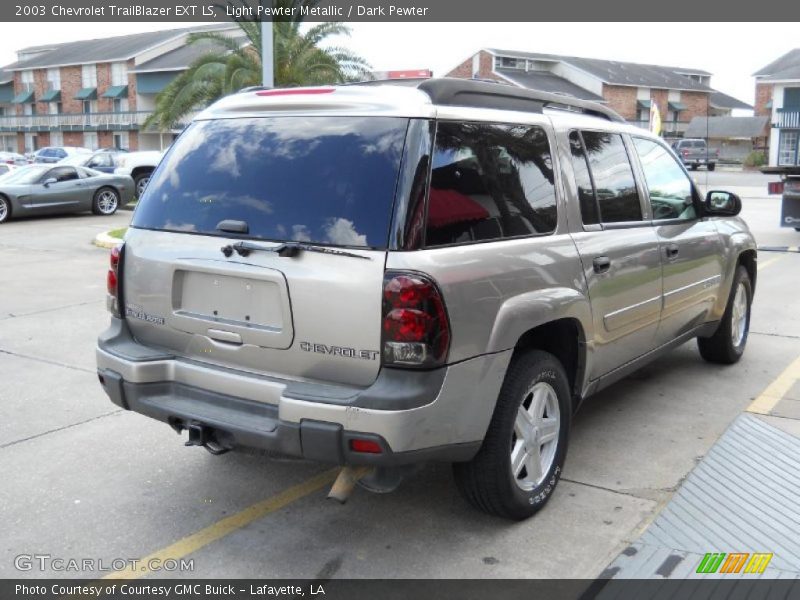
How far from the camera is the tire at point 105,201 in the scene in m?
20.4

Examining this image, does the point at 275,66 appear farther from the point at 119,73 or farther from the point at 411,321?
the point at 119,73

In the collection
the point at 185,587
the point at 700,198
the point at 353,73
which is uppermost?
the point at 353,73

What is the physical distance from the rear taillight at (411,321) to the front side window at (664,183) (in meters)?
2.46

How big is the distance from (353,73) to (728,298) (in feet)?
49.6

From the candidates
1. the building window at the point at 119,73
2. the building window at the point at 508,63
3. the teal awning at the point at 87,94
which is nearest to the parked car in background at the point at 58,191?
the building window at the point at 119,73

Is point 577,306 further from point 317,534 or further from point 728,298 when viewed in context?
point 728,298

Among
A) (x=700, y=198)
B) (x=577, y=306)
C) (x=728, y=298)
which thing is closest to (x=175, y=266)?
(x=577, y=306)

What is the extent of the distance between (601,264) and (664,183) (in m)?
1.42

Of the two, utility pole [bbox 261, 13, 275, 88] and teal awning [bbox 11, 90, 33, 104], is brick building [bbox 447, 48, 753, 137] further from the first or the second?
utility pole [bbox 261, 13, 275, 88]

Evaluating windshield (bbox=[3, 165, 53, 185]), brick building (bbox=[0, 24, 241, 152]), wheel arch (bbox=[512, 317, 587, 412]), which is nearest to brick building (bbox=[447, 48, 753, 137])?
brick building (bbox=[0, 24, 241, 152])

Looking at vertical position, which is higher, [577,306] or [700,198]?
[700,198]

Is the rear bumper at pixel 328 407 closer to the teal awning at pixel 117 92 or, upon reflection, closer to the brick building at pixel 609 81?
the brick building at pixel 609 81

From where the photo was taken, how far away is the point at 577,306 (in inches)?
159

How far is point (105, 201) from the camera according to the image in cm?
2073
